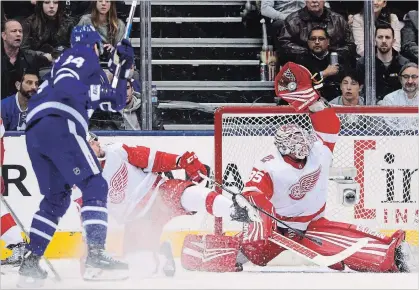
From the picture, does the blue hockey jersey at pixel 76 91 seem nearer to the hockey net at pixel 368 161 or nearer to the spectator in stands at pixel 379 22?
the hockey net at pixel 368 161

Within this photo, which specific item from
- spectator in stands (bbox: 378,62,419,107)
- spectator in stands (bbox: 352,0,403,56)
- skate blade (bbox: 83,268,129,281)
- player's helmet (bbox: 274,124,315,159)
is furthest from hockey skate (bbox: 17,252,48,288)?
spectator in stands (bbox: 352,0,403,56)

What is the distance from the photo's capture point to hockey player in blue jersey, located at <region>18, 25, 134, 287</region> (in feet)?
14.6

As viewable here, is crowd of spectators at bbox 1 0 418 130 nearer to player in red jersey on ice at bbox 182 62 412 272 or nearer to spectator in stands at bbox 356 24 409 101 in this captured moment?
spectator in stands at bbox 356 24 409 101

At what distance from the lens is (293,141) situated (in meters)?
5.17

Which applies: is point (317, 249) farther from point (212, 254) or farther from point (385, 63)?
point (385, 63)

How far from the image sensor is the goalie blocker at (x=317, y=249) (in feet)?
17.0

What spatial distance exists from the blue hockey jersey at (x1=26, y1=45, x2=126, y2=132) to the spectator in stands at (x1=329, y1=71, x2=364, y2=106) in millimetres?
1713

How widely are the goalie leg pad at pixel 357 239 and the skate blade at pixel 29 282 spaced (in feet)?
4.58

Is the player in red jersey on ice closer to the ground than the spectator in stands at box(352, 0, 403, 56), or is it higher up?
closer to the ground

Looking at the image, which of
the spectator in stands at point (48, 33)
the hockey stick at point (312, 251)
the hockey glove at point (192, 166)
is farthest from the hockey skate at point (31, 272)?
the spectator in stands at point (48, 33)

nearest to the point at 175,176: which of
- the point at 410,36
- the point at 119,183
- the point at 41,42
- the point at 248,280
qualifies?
the point at 119,183

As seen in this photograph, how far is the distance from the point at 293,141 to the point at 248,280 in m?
0.76

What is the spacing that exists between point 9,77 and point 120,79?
4.44ft

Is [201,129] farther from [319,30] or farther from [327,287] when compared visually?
[327,287]
